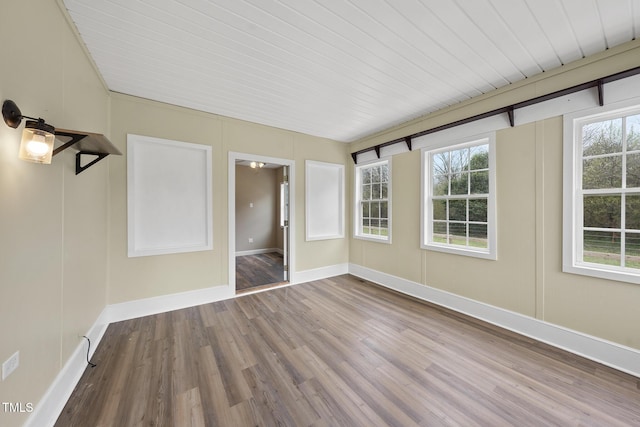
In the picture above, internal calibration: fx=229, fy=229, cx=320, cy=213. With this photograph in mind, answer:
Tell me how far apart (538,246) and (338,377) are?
236 cm

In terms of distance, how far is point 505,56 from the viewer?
2.08m

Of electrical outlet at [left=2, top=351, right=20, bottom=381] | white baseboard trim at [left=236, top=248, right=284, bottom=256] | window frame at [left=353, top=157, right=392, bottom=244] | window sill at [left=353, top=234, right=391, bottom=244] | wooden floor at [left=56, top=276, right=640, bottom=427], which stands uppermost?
window frame at [left=353, top=157, right=392, bottom=244]

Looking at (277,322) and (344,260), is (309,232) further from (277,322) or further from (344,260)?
(277,322)

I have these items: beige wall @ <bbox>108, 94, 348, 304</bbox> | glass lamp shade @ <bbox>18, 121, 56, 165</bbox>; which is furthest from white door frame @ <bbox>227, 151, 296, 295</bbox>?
glass lamp shade @ <bbox>18, 121, 56, 165</bbox>

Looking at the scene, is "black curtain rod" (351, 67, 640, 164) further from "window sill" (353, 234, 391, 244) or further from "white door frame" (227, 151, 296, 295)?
"white door frame" (227, 151, 296, 295)

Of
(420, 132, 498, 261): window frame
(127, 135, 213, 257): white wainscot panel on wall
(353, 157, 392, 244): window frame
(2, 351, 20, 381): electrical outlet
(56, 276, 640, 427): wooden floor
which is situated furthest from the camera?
(353, 157, 392, 244): window frame

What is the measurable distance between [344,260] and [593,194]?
137 inches

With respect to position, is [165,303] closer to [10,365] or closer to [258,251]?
[10,365]

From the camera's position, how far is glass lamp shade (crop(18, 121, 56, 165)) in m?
1.12

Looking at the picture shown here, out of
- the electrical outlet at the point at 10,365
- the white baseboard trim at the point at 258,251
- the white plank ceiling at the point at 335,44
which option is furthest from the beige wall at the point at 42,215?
the white baseboard trim at the point at 258,251

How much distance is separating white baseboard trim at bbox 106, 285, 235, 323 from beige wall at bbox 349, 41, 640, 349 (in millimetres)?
3180

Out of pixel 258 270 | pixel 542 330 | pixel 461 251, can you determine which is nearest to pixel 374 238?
pixel 461 251

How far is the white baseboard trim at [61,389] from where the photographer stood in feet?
4.29

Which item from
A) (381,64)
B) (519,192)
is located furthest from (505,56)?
(519,192)
